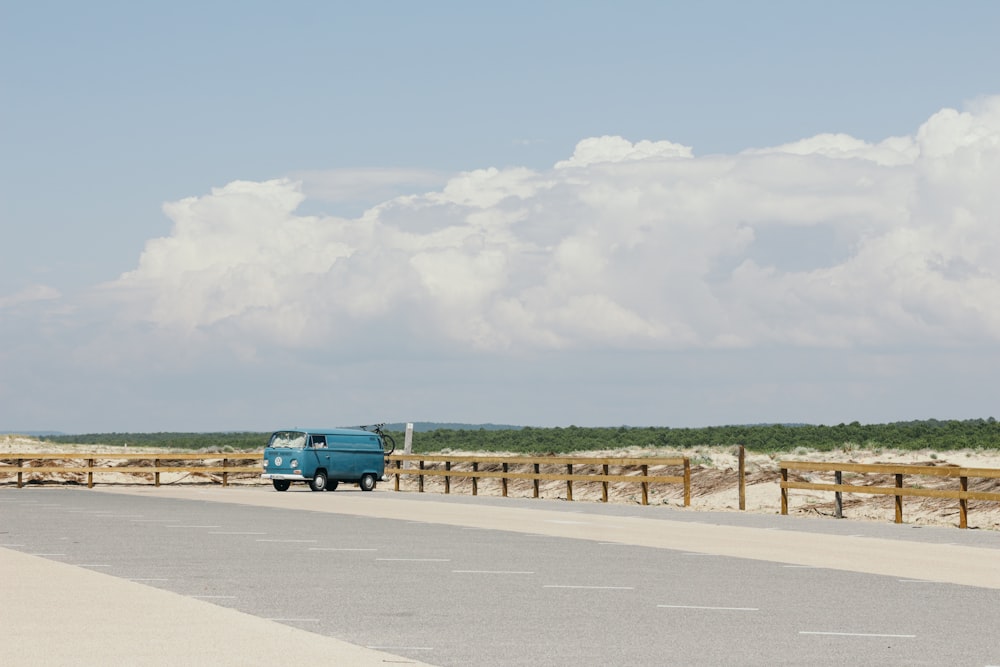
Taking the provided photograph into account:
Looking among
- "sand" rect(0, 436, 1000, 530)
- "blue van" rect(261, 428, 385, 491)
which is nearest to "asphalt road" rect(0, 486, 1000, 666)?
"sand" rect(0, 436, 1000, 530)

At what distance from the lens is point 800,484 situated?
31297mm

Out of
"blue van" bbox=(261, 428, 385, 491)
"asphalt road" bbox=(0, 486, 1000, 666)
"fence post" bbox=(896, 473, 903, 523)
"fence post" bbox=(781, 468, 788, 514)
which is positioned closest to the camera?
"asphalt road" bbox=(0, 486, 1000, 666)

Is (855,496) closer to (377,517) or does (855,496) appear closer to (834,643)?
(377,517)

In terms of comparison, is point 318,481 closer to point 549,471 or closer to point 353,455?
point 353,455

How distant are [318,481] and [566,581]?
92.9 ft

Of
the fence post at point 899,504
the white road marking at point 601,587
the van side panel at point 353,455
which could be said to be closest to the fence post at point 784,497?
the fence post at point 899,504

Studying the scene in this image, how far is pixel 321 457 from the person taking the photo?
141 feet

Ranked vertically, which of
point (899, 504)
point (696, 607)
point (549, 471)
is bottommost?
point (696, 607)

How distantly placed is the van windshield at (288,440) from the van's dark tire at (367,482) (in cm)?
239

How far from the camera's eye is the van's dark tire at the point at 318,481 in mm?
43219

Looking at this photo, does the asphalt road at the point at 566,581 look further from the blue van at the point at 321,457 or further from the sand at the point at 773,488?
the blue van at the point at 321,457

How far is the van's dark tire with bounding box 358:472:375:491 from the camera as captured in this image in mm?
44469

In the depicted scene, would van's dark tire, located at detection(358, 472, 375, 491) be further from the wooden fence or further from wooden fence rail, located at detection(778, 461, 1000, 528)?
wooden fence rail, located at detection(778, 461, 1000, 528)

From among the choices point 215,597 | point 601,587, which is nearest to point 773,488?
point 601,587
